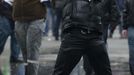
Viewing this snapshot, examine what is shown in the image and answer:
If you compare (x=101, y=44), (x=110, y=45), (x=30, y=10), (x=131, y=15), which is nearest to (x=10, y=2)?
(x=30, y=10)

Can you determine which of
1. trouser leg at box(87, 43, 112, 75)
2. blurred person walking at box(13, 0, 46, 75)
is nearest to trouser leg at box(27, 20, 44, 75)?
blurred person walking at box(13, 0, 46, 75)

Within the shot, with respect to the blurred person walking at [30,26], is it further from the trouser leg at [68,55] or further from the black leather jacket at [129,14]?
the trouser leg at [68,55]

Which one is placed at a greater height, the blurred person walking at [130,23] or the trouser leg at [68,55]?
the blurred person walking at [130,23]

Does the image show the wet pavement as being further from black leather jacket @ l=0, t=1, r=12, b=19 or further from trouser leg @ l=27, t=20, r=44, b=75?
black leather jacket @ l=0, t=1, r=12, b=19

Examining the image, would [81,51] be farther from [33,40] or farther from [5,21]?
[5,21]

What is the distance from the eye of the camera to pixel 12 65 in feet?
32.7

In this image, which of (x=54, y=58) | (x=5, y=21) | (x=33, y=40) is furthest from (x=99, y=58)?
(x=54, y=58)

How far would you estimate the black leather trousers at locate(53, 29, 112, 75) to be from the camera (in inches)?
278

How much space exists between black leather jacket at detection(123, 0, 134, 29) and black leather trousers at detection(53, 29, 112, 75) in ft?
7.40

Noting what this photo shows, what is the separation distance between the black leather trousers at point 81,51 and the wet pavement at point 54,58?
1.83 m

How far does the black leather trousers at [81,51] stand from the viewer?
7051 mm

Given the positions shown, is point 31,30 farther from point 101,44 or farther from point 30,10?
point 101,44

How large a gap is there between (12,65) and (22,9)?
1531mm

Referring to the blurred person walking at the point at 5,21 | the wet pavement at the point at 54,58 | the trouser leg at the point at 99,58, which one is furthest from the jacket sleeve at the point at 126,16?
the trouser leg at the point at 99,58
